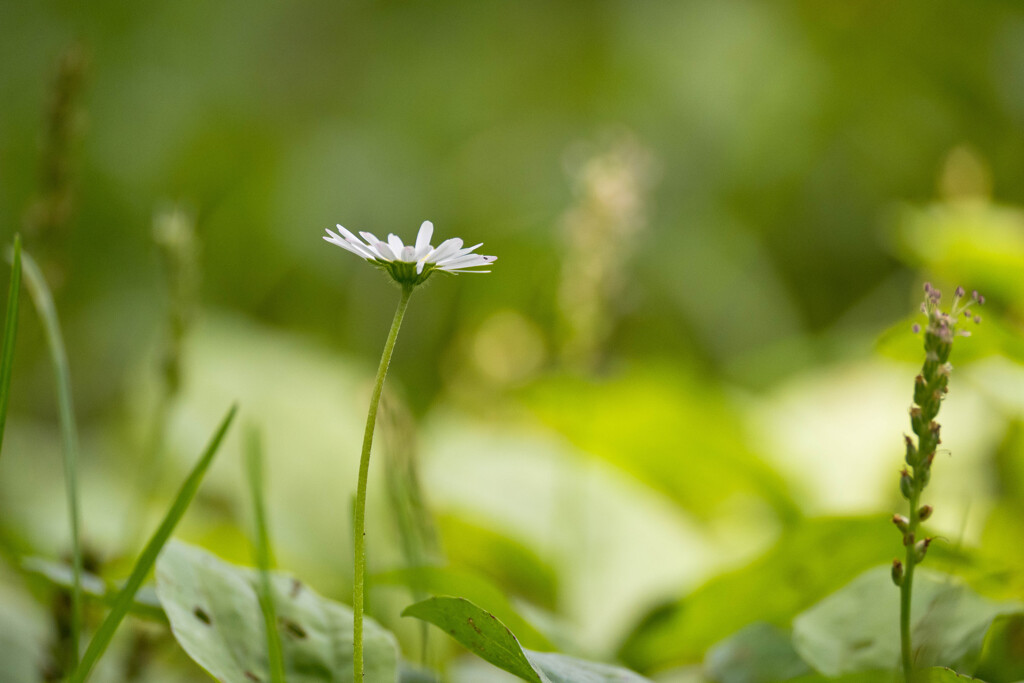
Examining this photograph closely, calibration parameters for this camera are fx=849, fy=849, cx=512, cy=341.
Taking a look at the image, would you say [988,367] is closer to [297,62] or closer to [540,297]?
[540,297]

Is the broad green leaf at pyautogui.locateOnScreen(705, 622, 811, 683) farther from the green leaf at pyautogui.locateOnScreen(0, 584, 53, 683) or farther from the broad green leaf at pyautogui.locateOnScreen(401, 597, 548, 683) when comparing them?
the green leaf at pyautogui.locateOnScreen(0, 584, 53, 683)

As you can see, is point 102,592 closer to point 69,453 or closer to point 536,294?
point 69,453

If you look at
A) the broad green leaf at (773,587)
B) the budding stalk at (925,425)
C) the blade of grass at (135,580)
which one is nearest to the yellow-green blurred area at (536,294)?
the broad green leaf at (773,587)

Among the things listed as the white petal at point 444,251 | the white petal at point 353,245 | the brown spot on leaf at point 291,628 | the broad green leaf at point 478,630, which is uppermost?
the white petal at point 444,251

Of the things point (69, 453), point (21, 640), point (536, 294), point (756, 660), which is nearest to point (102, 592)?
point (69, 453)

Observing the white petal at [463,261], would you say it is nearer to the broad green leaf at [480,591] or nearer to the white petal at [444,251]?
the white petal at [444,251]

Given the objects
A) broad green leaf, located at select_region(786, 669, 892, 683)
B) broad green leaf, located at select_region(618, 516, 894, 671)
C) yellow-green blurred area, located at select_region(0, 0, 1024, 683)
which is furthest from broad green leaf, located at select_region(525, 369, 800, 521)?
broad green leaf, located at select_region(786, 669, 892, 683)
